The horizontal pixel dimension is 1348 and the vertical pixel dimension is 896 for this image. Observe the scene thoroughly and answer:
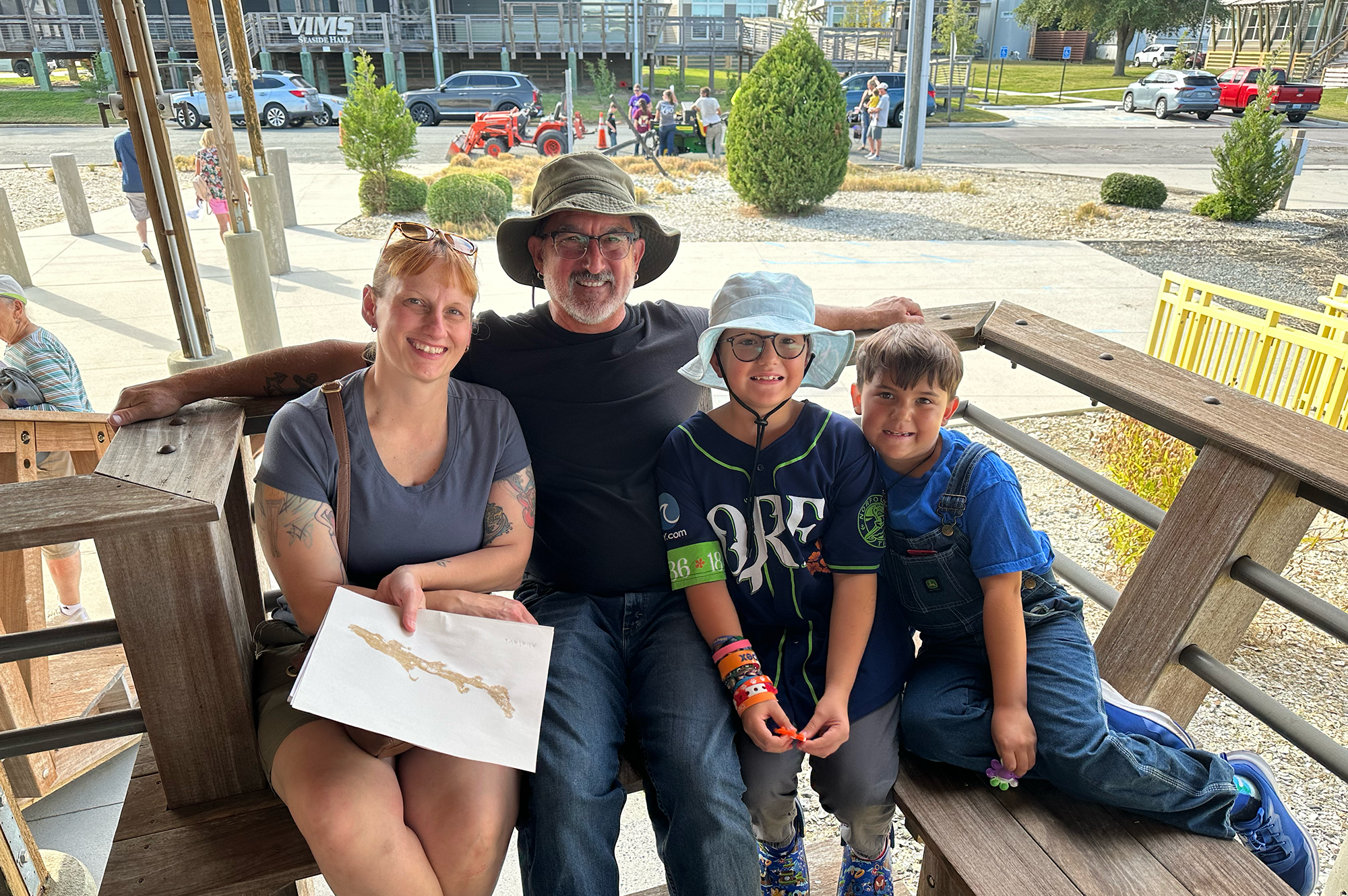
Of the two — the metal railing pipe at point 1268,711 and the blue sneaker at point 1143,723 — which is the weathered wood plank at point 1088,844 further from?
the metal railing pipe at point 1268,711

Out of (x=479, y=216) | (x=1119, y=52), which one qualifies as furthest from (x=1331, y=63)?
(x=479, y=216)

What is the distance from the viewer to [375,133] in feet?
39.1

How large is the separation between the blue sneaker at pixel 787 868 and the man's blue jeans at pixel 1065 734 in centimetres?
28

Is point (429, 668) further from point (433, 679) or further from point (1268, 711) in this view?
point (1268, 711)

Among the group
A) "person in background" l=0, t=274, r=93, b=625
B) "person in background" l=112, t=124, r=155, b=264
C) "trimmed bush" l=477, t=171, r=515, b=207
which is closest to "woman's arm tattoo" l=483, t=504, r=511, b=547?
"person in background" l=0, t=274, r=93, b=625

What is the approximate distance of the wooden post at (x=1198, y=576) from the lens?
64.2 inches

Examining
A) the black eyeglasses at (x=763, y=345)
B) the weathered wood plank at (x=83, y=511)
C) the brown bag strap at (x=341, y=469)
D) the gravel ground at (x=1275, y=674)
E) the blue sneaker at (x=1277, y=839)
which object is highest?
the black eyeglasses at (x=763, y=345)

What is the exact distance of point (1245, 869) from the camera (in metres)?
1.38

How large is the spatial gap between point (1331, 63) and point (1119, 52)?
31.0 ft

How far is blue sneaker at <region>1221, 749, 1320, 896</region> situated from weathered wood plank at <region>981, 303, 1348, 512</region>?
515mm

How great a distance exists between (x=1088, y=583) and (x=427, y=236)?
5.44 feet

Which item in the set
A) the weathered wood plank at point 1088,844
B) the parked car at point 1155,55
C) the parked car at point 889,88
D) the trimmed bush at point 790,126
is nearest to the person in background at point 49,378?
the weathered wood plank at point 1088,844

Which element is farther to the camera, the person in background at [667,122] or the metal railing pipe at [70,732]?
the person in background at [667,122]

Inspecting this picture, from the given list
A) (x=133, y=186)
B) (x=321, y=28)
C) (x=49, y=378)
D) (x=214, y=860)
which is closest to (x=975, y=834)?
(x=214, y=860)
